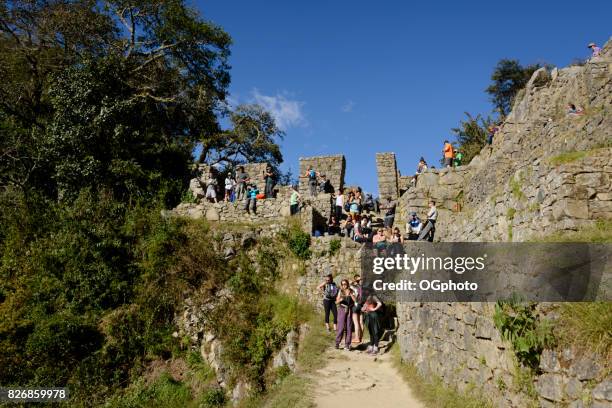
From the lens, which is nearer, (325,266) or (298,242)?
(325,266)

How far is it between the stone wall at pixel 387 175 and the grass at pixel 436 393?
30.2ft

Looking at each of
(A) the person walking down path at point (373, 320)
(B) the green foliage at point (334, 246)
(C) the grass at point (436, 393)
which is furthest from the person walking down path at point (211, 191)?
(C) the grass at point (436, 393)

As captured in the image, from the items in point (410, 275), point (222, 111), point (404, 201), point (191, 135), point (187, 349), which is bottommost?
point (187, 349)

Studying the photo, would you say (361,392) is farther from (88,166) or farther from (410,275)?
(88,166)

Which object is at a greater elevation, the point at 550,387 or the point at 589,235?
the point at 589,235

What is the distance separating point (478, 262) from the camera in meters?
6.36

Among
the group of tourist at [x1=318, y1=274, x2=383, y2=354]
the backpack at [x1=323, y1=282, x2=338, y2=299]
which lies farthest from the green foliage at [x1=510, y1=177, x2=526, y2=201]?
the backpack at [x1=323, y1=282, x2=338, y2=299]

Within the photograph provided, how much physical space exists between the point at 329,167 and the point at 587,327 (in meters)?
15.2

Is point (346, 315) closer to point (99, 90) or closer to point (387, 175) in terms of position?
point (387, 175)

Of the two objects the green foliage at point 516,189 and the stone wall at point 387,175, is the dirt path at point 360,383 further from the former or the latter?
the stone wall at point 387,175

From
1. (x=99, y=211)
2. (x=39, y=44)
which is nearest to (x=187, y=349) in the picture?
(x=99, y=211)

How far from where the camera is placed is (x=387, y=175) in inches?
692

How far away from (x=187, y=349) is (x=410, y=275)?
24.0 feet

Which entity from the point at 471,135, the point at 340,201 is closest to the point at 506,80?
the point at 471,135
